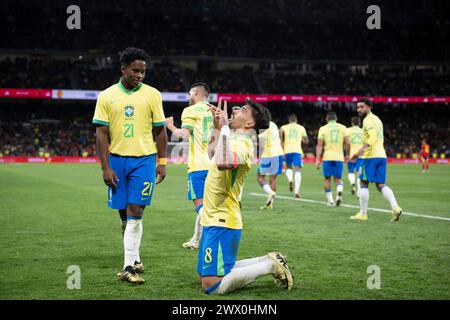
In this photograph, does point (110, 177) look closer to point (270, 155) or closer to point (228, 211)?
point (228, 211)

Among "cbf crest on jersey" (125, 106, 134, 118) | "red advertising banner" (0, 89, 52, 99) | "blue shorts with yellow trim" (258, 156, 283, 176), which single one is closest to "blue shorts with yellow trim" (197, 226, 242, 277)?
"cbf crest on jersey" (125, 106, 134, 118)

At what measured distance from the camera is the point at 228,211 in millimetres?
6270

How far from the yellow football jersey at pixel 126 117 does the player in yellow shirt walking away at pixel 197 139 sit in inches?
78.9

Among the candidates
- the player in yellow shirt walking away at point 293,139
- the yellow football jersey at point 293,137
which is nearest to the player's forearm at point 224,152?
the player in yellow shirt walking away at point 293,139

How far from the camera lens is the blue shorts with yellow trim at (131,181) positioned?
6.72 m

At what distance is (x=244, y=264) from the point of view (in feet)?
21.0

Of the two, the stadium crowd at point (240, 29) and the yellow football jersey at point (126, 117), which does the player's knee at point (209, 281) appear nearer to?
the yellow football jersey at point (126, 117)

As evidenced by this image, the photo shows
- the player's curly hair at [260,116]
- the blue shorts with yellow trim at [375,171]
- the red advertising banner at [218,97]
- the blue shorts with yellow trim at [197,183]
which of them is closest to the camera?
the player's curly hair at [260,116]

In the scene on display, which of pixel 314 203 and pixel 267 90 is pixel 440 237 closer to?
pixel 314 203

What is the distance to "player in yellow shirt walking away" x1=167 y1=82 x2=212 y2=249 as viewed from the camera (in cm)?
892

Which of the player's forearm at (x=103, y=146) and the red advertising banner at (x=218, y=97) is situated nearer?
the player's forearm at (x=103, y=146)

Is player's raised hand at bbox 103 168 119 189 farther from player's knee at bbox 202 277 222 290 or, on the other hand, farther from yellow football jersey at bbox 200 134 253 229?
player's knee at bbox 202 277 222 290

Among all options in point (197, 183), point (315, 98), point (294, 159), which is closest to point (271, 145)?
point (294, 159)

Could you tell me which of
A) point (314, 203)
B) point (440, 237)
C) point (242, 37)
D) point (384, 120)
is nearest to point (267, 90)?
point (242, 37)
